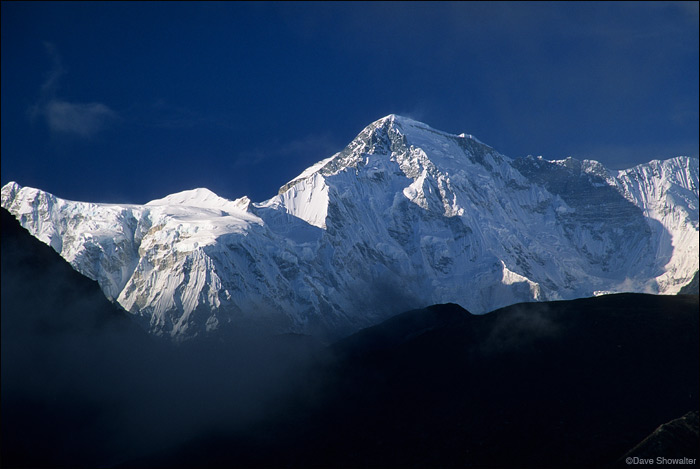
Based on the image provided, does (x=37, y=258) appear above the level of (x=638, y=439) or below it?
above

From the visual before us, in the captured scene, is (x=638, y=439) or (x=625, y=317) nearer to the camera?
(x=638, y=439)

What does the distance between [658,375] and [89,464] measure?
9061 cm

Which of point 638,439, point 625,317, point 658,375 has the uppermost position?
point 625,317

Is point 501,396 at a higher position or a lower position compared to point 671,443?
higher

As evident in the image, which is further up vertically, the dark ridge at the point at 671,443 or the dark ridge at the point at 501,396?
the dark ridge at the point at 501,396

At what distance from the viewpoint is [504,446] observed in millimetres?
143375

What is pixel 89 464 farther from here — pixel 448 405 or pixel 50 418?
pixel 448 405

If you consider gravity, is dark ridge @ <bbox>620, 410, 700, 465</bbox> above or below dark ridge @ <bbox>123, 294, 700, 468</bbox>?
below

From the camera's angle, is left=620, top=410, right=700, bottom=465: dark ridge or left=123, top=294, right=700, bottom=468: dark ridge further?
left=123, top=294, right=700, bottom=468: dark ridge

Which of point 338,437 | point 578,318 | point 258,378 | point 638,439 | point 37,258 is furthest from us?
point 258,378

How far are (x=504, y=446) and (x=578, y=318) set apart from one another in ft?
141

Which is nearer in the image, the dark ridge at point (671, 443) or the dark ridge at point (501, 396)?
the dark ridge at point (671, 443)

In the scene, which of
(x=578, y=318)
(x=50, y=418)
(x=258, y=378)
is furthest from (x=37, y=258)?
(x=578, y=318)

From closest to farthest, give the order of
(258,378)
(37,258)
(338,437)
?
(338,437) → (37,258) → (258,378)
